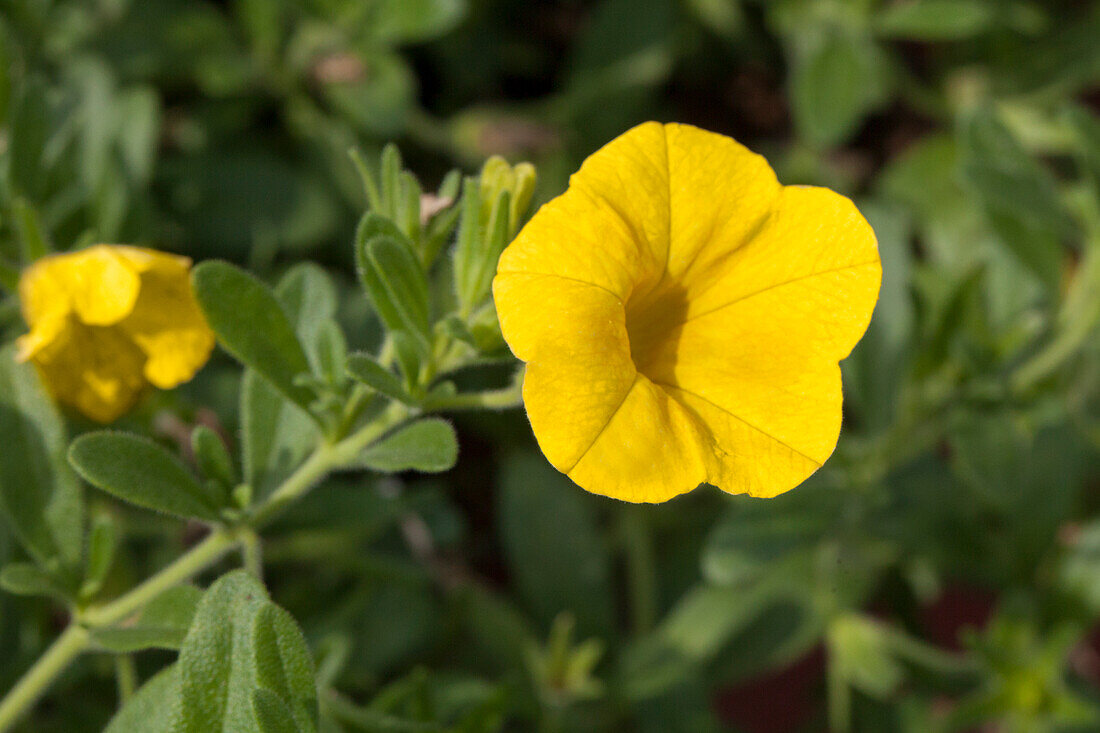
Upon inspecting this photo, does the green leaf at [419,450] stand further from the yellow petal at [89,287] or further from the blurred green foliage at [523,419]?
the yellow petal at [89,287]

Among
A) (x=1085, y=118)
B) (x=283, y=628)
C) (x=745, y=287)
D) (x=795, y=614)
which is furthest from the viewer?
(x=795, y=614)

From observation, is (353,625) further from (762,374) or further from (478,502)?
(762,374)

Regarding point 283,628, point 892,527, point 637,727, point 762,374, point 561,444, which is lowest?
point 637,727

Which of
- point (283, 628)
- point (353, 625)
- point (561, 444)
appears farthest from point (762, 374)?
point (353, 625)

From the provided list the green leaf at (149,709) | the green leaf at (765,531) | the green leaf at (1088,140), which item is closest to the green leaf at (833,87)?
the green leaf at (1088,140)

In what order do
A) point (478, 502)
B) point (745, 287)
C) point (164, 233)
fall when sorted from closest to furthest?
point (745, 287) → point (164, 233) → point (478, 502)

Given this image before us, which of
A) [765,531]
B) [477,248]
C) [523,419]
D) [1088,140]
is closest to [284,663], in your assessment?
[477,248]
